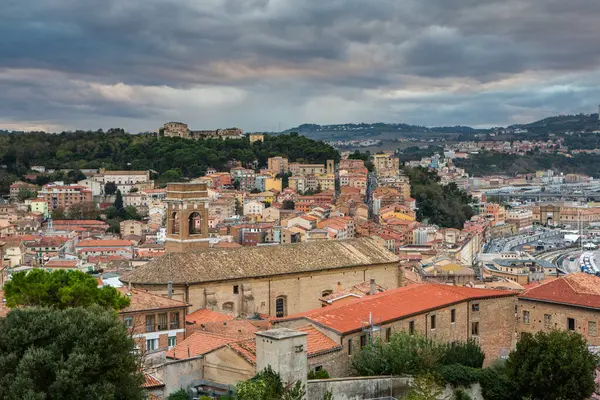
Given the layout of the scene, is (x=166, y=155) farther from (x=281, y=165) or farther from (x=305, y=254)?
(x=305, y=254)

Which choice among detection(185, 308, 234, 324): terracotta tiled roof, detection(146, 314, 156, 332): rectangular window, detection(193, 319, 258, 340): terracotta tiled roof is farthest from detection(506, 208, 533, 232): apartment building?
detection(146, 314, 156, 332): rectangular window

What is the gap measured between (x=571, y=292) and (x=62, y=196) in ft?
281

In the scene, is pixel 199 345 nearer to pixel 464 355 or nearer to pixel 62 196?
pixel 464 355

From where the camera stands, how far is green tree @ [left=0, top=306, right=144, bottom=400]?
46.4 feet

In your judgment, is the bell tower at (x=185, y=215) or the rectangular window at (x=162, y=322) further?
the bell tower at (x=185, y=215)

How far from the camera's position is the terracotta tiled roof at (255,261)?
24.3 m

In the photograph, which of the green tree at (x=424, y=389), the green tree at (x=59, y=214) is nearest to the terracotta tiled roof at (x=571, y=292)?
the green tree at (x=424, y=389)

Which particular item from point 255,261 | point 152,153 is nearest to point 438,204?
point 152,153

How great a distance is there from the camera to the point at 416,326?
21.0 m

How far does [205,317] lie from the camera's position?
23.3m

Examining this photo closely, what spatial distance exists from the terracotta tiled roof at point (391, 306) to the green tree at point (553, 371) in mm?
3403

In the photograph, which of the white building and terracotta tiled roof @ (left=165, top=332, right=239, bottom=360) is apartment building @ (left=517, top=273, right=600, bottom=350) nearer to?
terracotta tiled roof @ (left=165, top=332, right=239, bottom=360)

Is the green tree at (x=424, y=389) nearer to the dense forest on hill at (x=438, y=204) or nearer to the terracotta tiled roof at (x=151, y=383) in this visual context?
the terracotta tiled roof at (x=151, y=383)

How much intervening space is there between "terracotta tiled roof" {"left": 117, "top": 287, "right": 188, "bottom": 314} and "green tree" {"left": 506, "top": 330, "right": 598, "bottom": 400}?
9071 mm
